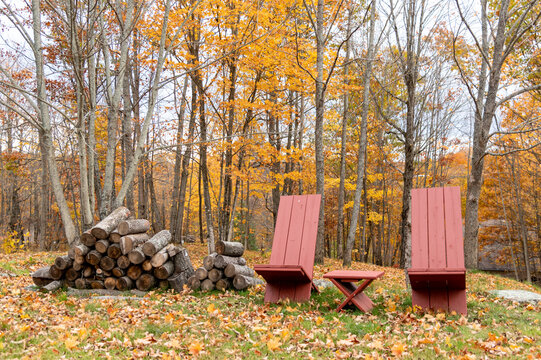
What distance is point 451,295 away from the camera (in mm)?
5273

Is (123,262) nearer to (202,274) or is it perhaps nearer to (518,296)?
(202,274)

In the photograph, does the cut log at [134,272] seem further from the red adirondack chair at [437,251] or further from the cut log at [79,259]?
the red adirondack chair at [437,251]

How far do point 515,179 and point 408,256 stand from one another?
1376 centimetres

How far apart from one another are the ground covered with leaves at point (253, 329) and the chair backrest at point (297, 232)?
0.65m

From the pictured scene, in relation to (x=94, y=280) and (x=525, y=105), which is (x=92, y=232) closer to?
(x=94, y=280)

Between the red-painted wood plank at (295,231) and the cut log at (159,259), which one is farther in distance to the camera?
the cut log at (159,259)

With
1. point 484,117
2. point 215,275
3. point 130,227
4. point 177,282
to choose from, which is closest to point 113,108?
point 130,227

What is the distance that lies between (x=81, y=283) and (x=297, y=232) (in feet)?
12.7

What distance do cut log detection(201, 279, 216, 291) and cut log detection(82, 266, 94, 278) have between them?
1.94m

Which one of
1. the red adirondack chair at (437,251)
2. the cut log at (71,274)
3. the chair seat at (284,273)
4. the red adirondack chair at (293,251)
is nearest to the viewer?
the red adirondack chair at (437,251)

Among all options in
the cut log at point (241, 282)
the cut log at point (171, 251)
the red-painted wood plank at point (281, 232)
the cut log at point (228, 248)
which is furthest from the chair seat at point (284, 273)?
the cut log at point (171, 251)

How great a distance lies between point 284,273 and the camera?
561cm

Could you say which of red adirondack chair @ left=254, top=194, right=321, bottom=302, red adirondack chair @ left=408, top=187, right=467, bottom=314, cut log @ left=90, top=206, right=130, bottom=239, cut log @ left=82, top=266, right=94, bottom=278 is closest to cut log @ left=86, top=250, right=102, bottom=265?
cut log @ left=82, top=266, right=94, bottom=278

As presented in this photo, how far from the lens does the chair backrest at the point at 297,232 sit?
604 centimetres
